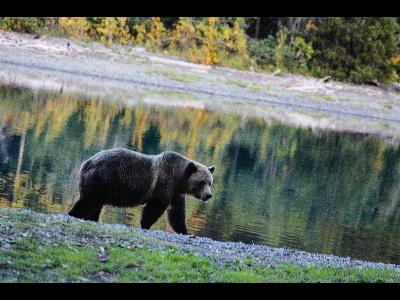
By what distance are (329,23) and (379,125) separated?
42.7ft

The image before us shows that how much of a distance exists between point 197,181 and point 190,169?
276 mm

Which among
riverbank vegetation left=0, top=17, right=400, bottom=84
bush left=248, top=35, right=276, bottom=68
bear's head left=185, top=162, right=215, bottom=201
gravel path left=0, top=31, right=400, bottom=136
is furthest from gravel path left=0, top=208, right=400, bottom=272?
bush left=248, top=35, right=276, bottom=68

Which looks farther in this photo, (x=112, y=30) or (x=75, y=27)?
(x=112, y=30)

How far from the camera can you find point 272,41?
65.9 metres

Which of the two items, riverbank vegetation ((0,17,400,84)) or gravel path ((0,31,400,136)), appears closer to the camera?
gravel path ((0,31,400,136))

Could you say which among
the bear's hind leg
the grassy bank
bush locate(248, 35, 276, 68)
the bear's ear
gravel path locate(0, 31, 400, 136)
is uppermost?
the bear's ear

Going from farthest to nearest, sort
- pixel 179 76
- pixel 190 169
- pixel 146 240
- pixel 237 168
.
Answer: pixel 179 76 < pixel 237 168 < pixel 190 169 < pixel 146 240

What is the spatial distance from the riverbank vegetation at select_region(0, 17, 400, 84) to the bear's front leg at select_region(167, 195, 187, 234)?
41.8 m

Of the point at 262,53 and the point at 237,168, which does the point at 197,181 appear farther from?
the point at 262,53

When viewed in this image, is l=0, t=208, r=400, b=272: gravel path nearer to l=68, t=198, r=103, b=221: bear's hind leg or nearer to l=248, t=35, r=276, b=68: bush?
l=68, t=198, r=103, b=221: bear's hind leg

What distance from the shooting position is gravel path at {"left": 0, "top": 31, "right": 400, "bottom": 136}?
49906mm

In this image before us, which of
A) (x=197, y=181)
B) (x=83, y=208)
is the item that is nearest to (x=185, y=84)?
(x=197, y=181)

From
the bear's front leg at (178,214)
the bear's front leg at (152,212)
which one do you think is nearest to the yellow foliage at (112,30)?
the bear's front leg at (178,214)
